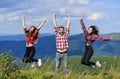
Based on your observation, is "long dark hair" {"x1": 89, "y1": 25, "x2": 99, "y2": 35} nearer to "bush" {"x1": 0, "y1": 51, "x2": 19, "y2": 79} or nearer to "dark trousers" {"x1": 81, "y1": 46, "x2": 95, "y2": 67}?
"dark trousers" {"x1": 81, "y1": 46, "x2": 95, "y2": 67}

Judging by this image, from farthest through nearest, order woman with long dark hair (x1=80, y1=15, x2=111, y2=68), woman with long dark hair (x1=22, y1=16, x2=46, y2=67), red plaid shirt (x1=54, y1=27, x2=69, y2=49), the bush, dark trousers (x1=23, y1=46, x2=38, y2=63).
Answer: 1. dark trousers (x1=23, y1=46, x2=38, y2=63)
2. woman with long dark hair (x1=22, y1=16, x2=46, y2=67)
3. woman with long dark hair (x1=80, y1=15, x2=111, y2=68)
4. red plaid shirt (x1=54, y1=27, x2=69, y2=49)
5. the bush

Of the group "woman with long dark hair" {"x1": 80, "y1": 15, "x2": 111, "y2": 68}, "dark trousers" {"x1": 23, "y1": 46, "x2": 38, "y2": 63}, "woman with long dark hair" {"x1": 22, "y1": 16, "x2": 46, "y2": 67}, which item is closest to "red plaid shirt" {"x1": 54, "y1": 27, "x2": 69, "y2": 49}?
"woman with long dark hair" {"x1": 80, "y1": 15, "x2": 111, "y2": 68}

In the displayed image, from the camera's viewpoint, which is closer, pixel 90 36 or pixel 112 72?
pixel 112 72

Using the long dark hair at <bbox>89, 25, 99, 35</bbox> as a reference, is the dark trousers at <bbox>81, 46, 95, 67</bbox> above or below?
below

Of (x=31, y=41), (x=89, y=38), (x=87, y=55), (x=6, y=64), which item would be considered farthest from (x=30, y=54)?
(x=6, y=64)

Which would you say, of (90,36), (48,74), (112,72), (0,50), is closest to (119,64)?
(112,72)

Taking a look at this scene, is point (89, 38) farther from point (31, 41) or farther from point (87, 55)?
point (31, 41)

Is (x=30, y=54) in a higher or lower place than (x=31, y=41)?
lower

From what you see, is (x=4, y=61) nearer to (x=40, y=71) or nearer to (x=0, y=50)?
(x=0, y=50)

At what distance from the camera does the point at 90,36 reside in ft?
62.7

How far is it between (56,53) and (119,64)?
8.95ft

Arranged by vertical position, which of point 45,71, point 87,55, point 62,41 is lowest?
point 45,71

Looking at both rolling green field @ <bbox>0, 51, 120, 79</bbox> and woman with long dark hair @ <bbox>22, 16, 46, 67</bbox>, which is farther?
woman with long dark hair @ <bbox>22, 16, 46, 67</bbox>

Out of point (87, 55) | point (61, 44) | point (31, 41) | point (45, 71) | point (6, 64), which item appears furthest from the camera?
point (31, 41)
